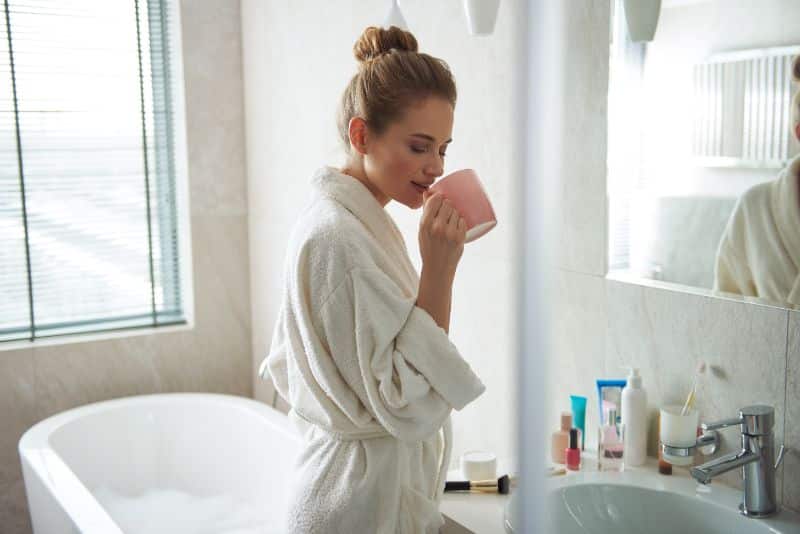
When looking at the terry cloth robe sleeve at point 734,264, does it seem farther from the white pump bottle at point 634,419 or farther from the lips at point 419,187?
the lips at point 419,187

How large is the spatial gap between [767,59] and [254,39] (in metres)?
2.12

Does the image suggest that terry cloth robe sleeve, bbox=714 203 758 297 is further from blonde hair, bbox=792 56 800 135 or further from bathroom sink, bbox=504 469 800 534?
bathroom sink, bbox=504 469 800 534

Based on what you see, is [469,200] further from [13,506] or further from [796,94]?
[13,506]

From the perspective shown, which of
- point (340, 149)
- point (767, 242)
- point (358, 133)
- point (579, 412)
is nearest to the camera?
point (767, 242)

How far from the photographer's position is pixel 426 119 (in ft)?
3.91

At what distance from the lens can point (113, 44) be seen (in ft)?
9.43

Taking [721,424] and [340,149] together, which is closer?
[721,424]

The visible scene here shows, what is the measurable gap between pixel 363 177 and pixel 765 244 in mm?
581

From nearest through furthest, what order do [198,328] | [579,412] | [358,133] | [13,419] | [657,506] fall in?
[657,506] < [358,133] < [579,412] < [13,419] < [198,328]

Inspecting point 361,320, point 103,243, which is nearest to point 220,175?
point 103,243

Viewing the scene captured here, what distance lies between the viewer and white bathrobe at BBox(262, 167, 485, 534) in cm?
114

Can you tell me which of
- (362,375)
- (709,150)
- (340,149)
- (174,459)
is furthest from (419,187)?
(174,459)

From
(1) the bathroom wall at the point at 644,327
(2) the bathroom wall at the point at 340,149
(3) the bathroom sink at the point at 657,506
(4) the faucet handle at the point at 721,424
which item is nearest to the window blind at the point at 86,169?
(2) the bathroom wall at the point at 340,149

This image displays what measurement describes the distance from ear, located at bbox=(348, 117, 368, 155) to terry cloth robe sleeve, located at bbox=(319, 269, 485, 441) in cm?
21
